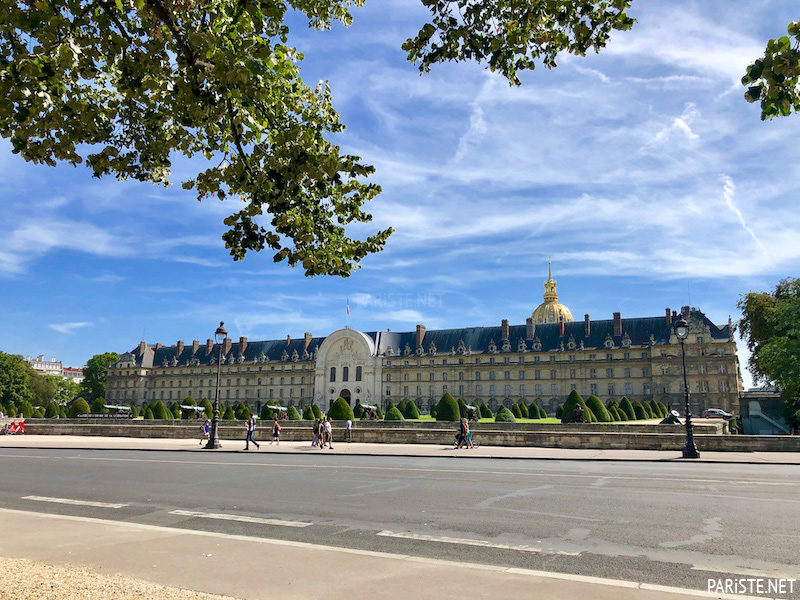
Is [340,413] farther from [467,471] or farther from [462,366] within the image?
[462,366]

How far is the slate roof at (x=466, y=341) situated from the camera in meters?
91.0

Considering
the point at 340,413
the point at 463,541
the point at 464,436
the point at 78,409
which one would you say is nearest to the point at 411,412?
the point at 340,413

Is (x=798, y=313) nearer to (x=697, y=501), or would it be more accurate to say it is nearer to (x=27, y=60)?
(x=697, y=501)

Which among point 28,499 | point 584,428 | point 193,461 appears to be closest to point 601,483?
point 28,499

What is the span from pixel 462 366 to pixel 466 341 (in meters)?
5.37

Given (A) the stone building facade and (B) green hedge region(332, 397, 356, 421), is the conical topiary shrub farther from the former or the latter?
(A) the stone building facade

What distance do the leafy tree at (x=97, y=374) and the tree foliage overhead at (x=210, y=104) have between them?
133 meters

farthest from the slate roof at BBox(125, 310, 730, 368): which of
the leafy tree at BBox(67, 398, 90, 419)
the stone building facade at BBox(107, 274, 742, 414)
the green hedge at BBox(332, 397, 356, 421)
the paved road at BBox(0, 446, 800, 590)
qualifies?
the paved road at BBox(0, 446, 800, 590)

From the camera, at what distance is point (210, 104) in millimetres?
6156

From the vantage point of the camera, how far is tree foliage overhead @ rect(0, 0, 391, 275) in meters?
5.62

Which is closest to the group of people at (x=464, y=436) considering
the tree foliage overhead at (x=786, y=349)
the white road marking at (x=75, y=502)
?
the white road marking at (x=75, y=502)

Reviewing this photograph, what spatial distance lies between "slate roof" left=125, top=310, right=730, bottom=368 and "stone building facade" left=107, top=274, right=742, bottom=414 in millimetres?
180

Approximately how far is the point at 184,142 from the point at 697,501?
1066 cm

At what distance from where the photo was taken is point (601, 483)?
1376cm
